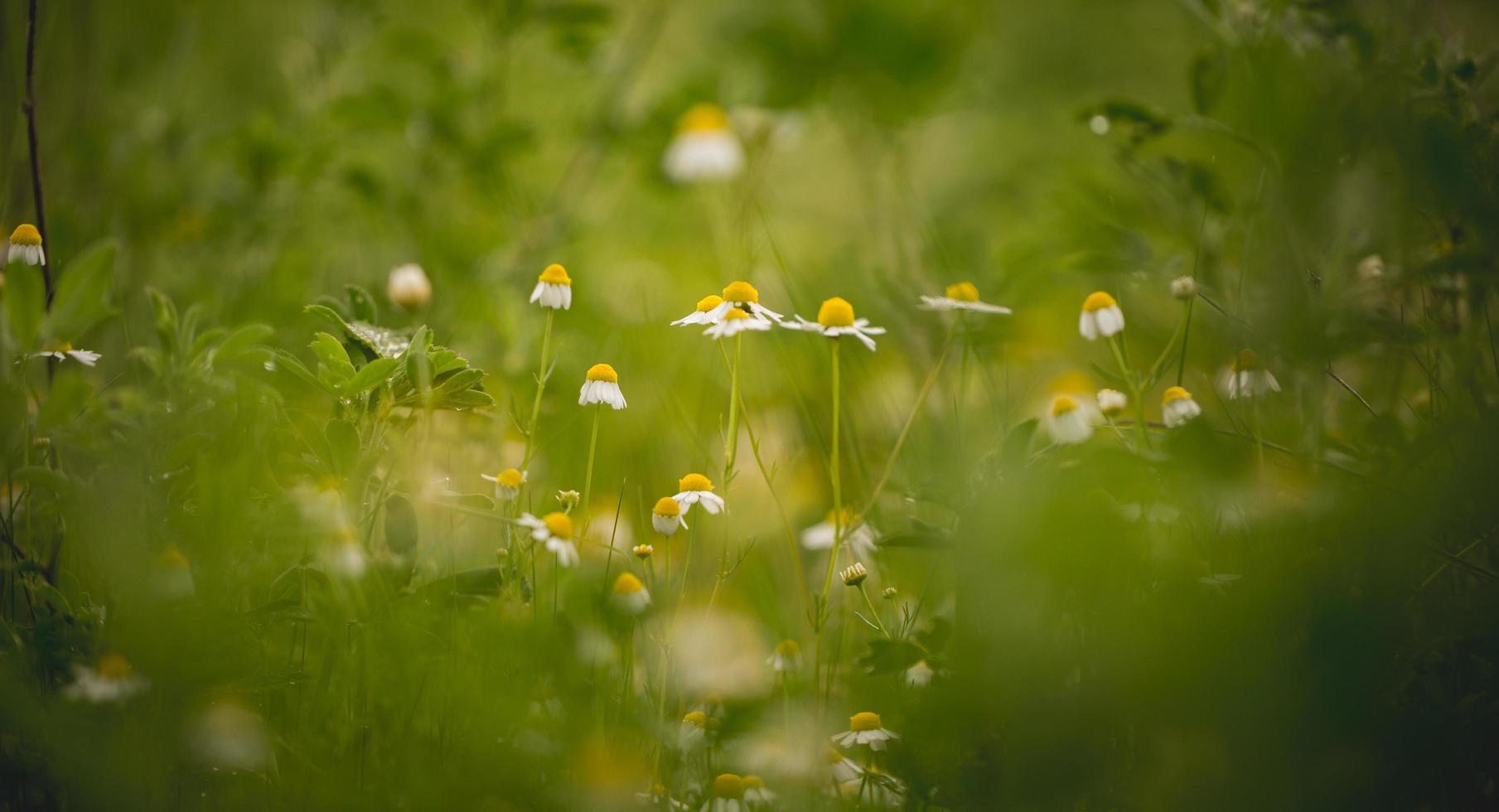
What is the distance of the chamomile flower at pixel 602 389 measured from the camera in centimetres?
95

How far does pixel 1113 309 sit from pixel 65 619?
1.10m

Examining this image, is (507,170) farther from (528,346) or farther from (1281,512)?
(1281,512)

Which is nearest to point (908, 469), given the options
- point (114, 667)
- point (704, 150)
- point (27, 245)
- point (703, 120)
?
point (704, 150)

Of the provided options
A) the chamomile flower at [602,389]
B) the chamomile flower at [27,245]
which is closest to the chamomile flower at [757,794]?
the chamomile flower at [602,389]

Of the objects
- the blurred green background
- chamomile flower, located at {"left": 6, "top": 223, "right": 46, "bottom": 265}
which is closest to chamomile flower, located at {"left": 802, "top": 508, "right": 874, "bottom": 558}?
the blurred green background

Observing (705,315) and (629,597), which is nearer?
(629,597)

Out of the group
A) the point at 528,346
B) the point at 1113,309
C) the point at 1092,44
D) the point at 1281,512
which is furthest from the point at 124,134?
the point at 1092,44

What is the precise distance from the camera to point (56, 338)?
0.67 meters

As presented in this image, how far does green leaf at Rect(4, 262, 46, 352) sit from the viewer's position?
2.06 ft

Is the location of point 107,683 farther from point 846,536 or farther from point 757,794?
point 846,536

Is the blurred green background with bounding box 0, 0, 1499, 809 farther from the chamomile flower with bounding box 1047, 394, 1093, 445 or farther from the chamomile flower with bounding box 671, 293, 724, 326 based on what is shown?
the chamomile flower with bounding box 671, 293, 724, 326

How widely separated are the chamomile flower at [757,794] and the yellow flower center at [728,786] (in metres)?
0.02

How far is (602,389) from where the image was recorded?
3.15ft

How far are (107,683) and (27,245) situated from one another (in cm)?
49
